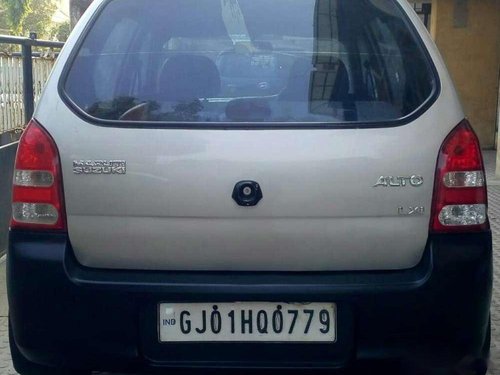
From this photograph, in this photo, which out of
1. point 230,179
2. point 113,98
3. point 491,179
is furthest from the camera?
point 491,179

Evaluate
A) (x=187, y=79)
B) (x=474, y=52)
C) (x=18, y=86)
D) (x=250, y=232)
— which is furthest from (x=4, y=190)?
(x=474, y=52)

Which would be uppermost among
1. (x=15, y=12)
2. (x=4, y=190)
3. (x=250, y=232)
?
(x=15, y=12)

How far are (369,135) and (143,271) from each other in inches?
34.4

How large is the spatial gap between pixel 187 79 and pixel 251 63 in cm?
26

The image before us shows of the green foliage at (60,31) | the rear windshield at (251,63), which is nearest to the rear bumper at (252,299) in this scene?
the rear windshield at (251,63)

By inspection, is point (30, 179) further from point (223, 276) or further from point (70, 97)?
point (223, 276)

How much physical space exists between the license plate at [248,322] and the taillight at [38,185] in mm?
484

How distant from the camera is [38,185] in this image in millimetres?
2889

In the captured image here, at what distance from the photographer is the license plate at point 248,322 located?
2809mm

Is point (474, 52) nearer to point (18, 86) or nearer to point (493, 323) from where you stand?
point (18, 86)

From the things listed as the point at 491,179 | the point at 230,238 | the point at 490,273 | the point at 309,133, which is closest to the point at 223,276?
the point at 230,238

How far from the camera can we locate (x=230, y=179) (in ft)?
9.11

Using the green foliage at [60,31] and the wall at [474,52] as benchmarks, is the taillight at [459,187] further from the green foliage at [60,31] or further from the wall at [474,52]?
the green foliage at [60,31]

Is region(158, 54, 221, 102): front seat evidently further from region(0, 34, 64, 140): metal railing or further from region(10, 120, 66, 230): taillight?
region(0, 34, 64, 140): metal railing
